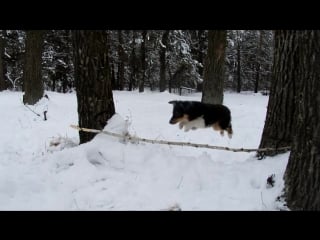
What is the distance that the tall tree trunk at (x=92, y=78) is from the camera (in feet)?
20.5

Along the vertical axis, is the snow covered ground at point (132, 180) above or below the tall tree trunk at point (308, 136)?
below

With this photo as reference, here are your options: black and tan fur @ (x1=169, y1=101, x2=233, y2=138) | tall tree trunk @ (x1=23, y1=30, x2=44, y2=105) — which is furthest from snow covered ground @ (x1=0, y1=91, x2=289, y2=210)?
tall tree trunk @ (x1=23, y1=30, x2=44, y2=105)

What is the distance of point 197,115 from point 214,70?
652 centimetres

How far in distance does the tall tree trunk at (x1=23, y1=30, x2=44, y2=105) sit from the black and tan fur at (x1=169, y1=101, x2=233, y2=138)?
9.67m

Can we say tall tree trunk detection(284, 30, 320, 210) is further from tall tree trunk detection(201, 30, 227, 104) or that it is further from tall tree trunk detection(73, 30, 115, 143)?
tall tree trunk detection(201, 30, 227, 104)

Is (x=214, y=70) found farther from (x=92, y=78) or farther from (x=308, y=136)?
(x=308, y=136)

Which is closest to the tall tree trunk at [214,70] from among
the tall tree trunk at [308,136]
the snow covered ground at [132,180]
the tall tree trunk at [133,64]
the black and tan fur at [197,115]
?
the snow covered ground at [132,180]

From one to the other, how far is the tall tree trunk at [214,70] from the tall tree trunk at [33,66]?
605 cm

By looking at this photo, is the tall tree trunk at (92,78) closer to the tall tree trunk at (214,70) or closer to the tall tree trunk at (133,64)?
the tall tree trunk at (214,70)

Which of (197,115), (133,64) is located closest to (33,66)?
(197,115)

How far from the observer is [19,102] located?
15383 millimetres
